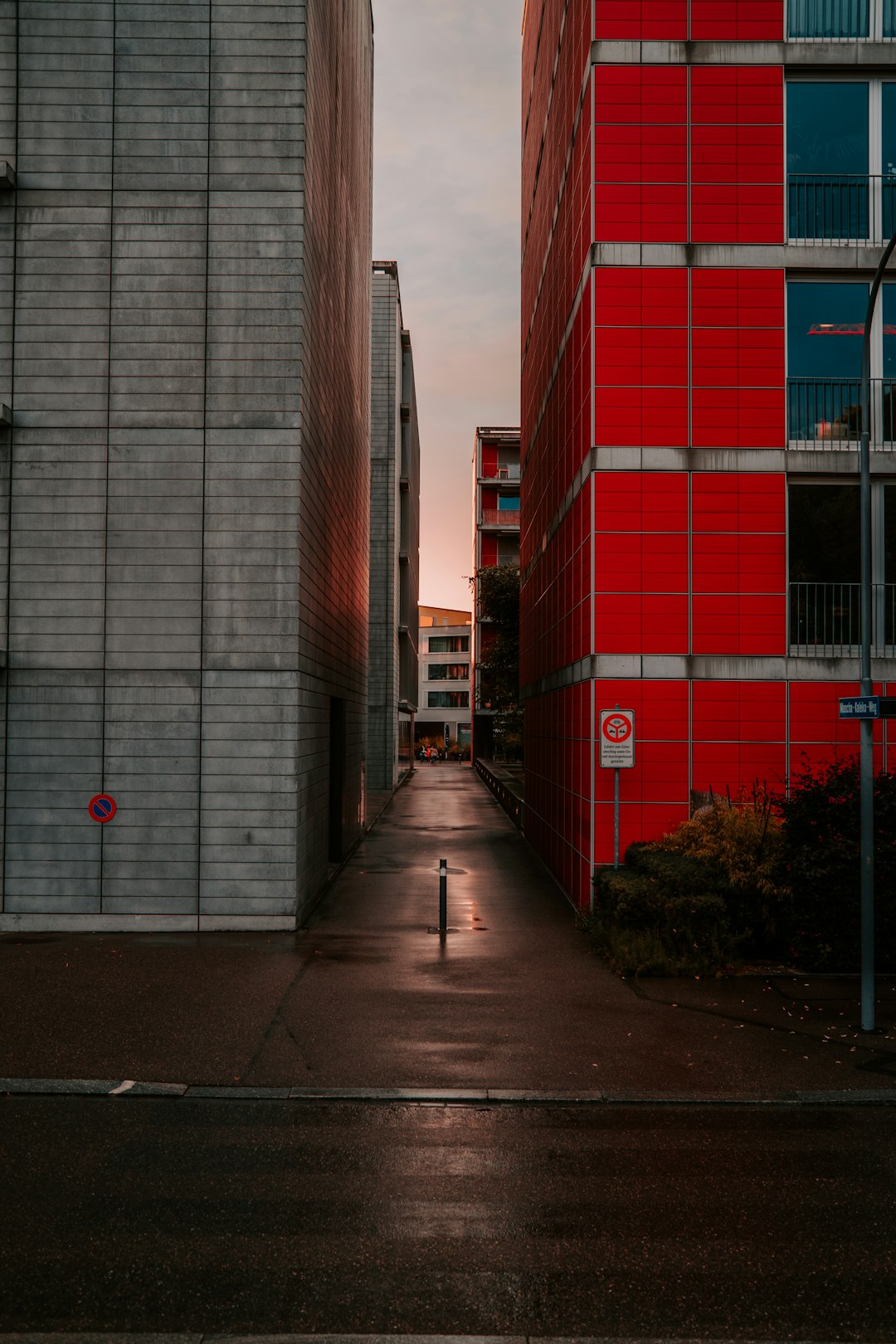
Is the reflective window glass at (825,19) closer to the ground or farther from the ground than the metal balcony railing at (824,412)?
farther from the ground

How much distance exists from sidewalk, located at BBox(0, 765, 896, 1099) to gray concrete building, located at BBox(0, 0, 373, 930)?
1515mm

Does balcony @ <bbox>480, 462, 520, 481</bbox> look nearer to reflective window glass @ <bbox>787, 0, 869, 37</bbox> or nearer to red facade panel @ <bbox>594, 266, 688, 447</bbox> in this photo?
reflective window glass @ <bbox>787, 0, 869, 37</bbox>

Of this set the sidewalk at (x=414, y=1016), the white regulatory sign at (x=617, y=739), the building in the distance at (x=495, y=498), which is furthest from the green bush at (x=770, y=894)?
the building in the distance at (x=495, y=498)

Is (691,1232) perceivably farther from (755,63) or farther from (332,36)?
(332,36)

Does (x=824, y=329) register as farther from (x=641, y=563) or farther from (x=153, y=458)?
(x=153, y=458)

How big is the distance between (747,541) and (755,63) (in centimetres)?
725

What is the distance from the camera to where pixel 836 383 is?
1527 centimetres

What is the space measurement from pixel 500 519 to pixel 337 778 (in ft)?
163

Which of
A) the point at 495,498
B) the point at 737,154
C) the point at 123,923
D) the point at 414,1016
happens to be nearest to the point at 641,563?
the point at 737,154

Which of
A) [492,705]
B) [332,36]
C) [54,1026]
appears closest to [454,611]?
[492,705]

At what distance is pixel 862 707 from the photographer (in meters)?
10.3

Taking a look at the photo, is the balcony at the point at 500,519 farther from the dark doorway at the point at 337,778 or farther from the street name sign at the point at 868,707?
the street name sign at the point at 868,707

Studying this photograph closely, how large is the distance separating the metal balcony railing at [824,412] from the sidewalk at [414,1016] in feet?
26.0

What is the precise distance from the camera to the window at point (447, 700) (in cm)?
11219
